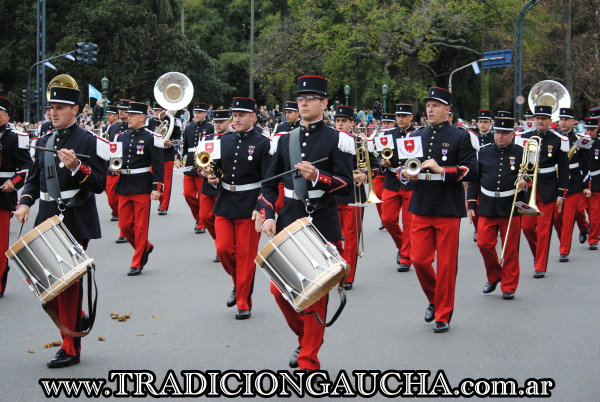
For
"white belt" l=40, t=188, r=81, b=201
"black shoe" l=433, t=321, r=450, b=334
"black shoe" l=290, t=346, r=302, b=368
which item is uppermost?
Answer: "white belt" l=40, t=188, r=81, b=201

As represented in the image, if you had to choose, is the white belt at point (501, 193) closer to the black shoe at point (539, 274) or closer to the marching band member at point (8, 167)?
the black shoe at point (539, 274)

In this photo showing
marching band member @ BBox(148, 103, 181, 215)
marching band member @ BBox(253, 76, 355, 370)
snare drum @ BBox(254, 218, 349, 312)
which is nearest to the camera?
snare drum @ BBox(254, 218, 349, 312)

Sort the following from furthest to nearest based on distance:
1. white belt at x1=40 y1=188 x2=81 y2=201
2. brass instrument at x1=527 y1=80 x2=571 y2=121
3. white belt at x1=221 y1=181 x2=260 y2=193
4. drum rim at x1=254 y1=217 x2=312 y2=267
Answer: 1. brass instrument at x1=527 y1=80 x2=571 y2=121
2. white belt at x1=221 y1=181 x2=260 y2=193
3. white belt at x1=40 y1=188 x2=81 y2=201
4. drum rim at x1=254 y1=217 x2=312 y2=267

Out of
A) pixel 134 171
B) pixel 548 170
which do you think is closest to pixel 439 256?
pixel 548 170

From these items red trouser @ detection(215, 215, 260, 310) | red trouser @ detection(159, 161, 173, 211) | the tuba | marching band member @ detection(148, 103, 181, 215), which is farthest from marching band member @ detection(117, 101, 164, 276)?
the tuba

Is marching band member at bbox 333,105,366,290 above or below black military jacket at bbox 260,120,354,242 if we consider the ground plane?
→ below

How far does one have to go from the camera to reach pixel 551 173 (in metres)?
11.2

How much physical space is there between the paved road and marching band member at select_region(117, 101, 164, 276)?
1.45 ft

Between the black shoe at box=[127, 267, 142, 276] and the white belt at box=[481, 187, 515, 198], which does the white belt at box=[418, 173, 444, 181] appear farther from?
the black shoe at box=[127, 267, 142, 276]

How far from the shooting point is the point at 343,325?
8125mm

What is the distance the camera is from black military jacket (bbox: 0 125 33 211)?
29.9 ft

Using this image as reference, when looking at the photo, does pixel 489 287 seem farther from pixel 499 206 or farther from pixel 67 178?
pixel 67 178

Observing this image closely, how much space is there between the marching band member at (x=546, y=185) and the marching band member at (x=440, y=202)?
3.30m

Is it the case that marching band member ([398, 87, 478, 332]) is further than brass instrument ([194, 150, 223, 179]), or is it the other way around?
brass instrument ([194, 150, 223, 179])
